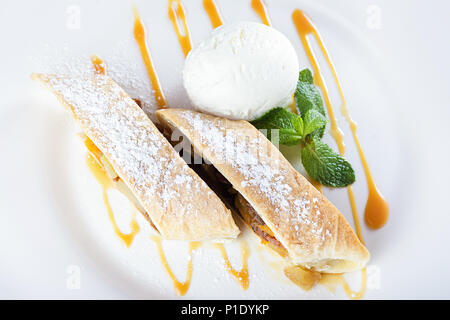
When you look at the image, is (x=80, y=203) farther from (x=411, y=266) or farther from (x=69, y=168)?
(x=411, y=266)

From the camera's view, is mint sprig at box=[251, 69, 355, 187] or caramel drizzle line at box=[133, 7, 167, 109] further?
caramel drizzle line at box=[133, 7, 167, 109]

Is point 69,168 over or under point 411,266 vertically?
over

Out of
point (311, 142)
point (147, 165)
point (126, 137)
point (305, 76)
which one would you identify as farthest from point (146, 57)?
point (311, 142)

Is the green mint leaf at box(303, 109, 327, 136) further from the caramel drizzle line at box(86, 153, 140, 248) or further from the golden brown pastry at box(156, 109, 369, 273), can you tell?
the caramel drizzle line at box(86, 153, 140, 248)

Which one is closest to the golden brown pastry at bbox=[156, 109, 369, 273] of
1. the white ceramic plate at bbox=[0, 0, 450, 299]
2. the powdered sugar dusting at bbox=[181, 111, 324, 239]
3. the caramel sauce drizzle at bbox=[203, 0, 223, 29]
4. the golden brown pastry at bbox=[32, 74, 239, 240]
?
the powdered sugar dusting at bbox=[181, 111, 324, 239]

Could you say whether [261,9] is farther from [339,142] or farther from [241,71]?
[339,142]

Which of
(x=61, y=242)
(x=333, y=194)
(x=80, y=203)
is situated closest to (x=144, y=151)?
(x=80, y=203)

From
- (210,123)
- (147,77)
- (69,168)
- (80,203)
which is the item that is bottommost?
(80,203)

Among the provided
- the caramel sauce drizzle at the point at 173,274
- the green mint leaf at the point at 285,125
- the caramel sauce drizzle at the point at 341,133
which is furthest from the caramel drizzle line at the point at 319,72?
the caramel sauce drizzle at the point at 173,274
